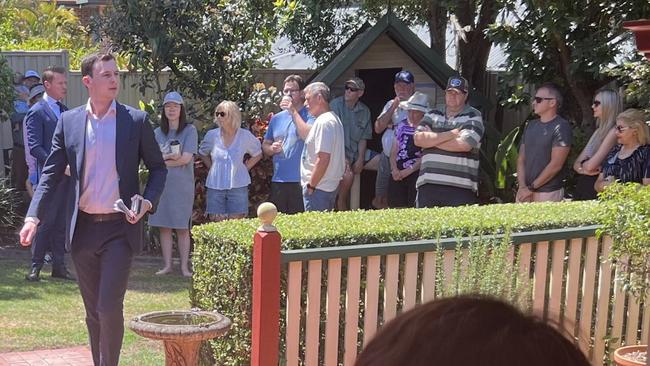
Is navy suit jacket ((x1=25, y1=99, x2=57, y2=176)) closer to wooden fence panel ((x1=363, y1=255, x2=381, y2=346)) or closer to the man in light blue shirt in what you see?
the man in light blue shirt

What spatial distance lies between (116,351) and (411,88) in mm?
5389

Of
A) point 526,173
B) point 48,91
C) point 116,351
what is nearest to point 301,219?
point 116,351

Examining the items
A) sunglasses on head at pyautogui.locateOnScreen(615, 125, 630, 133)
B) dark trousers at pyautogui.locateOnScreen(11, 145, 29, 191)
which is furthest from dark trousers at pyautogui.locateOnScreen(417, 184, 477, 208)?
dark trousers at pyautogui.locateOnScreen(11, 145, 29, 191)

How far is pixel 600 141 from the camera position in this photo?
8398 millimetres

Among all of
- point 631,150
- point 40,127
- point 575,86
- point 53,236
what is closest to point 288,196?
point 53,236

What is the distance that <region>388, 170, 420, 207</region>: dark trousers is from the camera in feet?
31.5

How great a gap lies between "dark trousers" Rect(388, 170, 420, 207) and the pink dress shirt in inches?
171

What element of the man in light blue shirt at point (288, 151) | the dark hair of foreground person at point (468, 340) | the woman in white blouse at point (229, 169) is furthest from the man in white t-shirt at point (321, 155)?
the dark hair of foreground person at point (468, 340)

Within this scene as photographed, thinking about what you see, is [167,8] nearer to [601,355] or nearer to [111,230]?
[111,230]

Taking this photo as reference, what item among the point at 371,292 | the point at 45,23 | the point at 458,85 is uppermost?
the point at 45,23

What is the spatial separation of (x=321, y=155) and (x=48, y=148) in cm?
263

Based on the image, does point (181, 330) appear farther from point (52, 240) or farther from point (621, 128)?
point (52, 240)

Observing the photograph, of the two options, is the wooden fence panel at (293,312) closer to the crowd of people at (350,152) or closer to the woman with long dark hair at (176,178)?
the crowd of people at (350,152)

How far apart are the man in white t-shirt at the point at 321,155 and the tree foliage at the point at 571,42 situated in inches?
110
